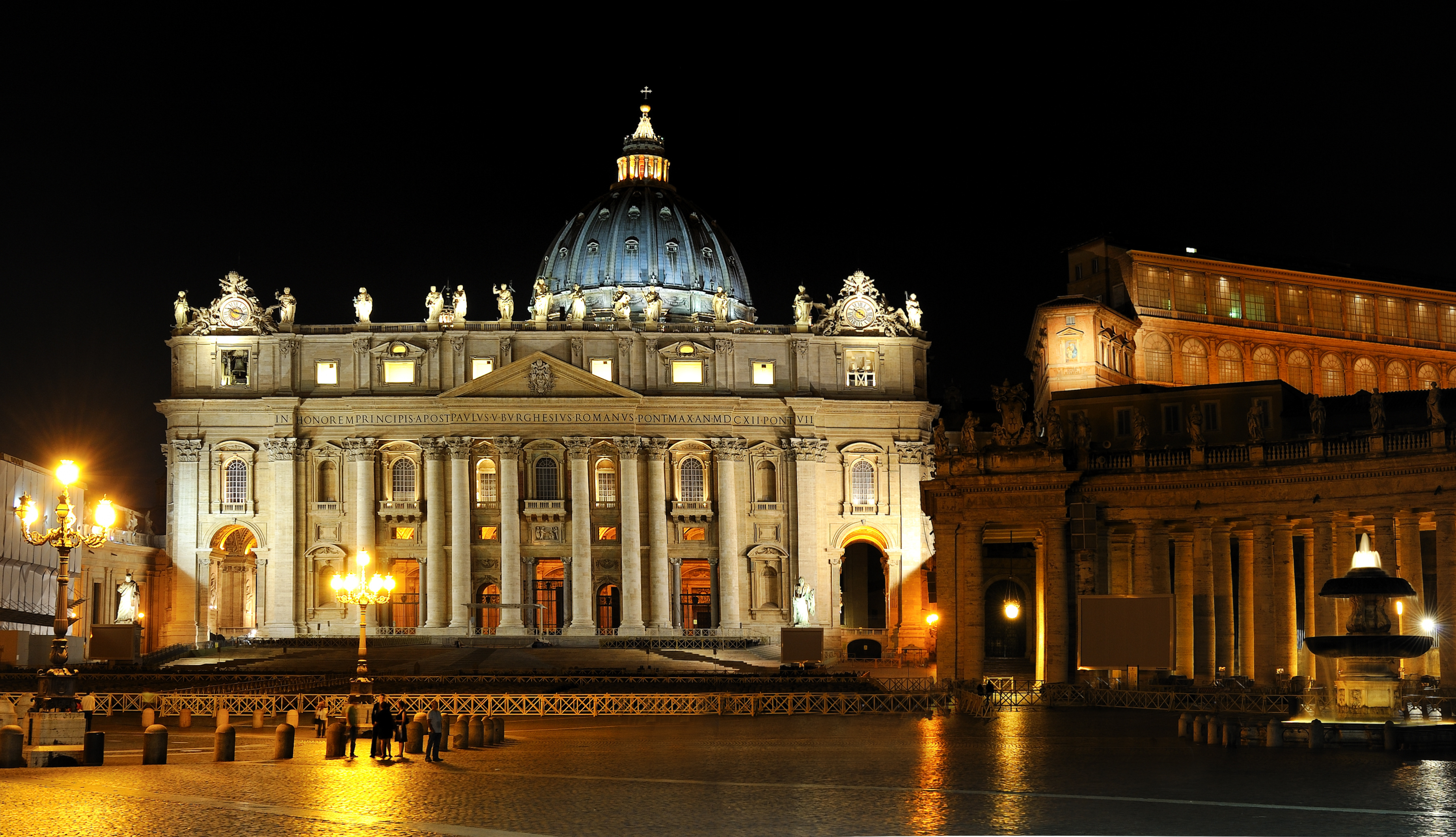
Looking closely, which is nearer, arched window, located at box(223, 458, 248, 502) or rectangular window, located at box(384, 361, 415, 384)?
arched window, located at box(223, 458, 248, 502)

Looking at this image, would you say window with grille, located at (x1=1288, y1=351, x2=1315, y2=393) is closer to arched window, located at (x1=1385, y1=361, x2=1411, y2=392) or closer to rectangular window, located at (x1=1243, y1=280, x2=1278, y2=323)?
rectangular window, located at (x1=1243, y1=280, x2=1278, y2=323)

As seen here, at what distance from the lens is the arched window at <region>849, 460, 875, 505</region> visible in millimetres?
106062

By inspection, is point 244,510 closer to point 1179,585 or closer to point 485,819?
point 1179,585

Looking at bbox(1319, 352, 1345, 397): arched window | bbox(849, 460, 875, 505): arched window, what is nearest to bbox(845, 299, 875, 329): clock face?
bbox(849, 460, 875, 505): arched window

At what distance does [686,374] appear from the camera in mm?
105938

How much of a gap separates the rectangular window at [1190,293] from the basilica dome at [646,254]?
156ft

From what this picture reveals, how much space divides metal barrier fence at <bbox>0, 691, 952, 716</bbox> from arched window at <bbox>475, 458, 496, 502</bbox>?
52.7 m

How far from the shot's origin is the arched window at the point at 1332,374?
90500 mm

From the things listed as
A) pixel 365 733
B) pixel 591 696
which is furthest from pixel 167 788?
pixel 591 696

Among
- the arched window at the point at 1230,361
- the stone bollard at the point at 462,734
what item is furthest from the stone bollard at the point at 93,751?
the arched window at the point at 1230,361

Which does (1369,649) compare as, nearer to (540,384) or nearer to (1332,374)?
(1332,374)

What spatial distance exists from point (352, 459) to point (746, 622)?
25.6 meters

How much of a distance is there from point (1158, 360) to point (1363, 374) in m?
13.2

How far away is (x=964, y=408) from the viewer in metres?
112
